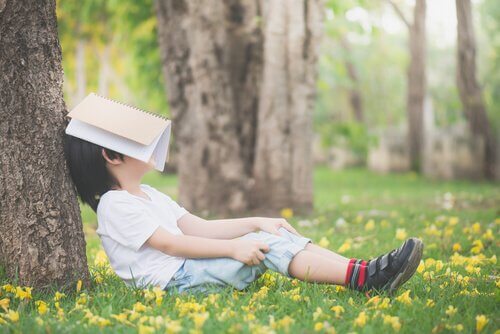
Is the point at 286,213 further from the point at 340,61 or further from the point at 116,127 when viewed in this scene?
the point at 340,61

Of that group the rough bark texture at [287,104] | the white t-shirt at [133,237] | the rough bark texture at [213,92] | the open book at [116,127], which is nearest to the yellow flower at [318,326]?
the white t-shirt at [133,237]

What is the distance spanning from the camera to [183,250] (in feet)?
11.0

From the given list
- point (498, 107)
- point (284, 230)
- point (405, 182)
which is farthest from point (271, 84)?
point (498, 107)

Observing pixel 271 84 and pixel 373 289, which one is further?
pixel 271 84

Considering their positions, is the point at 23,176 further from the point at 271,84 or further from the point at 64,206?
the point at 271,84

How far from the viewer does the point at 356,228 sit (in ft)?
21.6

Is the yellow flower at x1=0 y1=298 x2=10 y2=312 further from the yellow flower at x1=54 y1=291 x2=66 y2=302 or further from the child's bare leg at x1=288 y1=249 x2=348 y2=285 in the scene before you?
the child's bare leg at x1=288 y1=249 x2=348 y2=285

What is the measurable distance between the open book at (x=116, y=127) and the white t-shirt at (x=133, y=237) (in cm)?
25

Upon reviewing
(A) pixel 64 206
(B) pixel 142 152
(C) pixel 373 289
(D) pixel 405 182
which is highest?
(B) pixel 142 152

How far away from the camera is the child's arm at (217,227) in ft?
12.2

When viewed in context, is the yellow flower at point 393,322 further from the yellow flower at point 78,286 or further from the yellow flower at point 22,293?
the yellow flower at point 22,293

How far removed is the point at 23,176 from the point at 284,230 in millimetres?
1410

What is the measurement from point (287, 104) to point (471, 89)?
754cm

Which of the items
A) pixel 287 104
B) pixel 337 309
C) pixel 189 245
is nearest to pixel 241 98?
pixel 287 104
